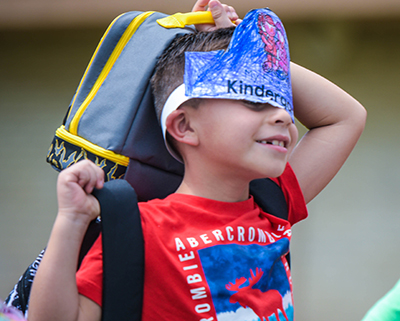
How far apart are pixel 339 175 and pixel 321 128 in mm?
1639

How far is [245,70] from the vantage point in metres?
0.88

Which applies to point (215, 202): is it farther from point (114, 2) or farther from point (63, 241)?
point (114, 2)

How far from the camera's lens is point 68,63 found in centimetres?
262

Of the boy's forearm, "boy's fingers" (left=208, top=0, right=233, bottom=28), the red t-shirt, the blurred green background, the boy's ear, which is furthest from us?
the blurred green background

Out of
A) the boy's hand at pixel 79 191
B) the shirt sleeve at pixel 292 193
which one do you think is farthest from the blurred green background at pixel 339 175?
the boy's hand at pixel 79 191

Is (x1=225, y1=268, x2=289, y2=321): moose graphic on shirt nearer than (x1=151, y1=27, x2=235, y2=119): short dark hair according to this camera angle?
Yes

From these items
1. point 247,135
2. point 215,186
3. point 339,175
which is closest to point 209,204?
point 215,186

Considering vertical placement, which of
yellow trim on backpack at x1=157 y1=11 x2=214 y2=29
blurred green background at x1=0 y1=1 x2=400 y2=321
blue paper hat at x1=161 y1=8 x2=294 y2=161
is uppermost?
yellow trim on backpack at x1=157 y1=11 x2=214 y2=29

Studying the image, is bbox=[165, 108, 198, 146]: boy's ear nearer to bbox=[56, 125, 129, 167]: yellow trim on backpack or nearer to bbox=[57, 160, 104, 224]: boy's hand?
bbox=[56, 125, 129, 167]: yellow trim on backpack

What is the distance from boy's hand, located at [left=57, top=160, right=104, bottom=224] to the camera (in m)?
0.73

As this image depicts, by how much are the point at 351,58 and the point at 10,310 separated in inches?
97.2

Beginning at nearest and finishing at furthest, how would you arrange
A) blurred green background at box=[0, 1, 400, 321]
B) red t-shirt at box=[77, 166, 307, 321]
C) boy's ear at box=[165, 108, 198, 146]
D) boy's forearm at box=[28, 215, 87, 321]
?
1. boy's forearm at box=[28, 215, 87, 321]
2. red t-shirt at box=[77, 166, 307, 321]
3. boy's ear at box=[165, 108, 198, 146]
4. blurred green background at box=[0, 1, 400, 321]

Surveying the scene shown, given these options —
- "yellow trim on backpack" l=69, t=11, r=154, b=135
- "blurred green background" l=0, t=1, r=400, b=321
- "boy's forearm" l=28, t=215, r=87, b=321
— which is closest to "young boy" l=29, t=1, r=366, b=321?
"boy's forearm" l=28, t=215, r=87, b=321

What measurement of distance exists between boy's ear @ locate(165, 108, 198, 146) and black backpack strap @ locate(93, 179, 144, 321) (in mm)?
201
